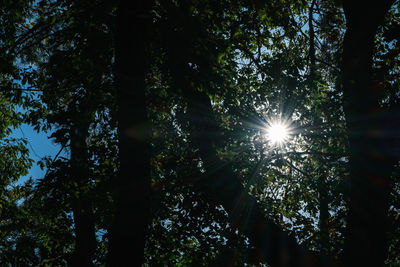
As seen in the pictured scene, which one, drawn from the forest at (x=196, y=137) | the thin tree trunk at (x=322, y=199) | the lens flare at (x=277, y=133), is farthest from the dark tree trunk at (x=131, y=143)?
the lens flare at (x=277, y=133)

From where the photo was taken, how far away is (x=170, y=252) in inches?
272

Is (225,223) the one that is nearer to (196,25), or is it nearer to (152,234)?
(152,234)

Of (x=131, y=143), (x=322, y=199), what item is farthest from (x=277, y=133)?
(x=131, y=143)

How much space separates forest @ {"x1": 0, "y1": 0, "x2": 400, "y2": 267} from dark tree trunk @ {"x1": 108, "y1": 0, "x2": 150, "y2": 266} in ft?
0.06

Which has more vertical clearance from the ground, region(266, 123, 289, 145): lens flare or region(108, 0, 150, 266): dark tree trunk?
region(266, 123, 289, 145): lens flare

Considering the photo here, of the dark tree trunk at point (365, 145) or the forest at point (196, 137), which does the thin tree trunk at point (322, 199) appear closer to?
the forest at point (196, 137)

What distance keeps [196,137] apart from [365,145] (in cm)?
419

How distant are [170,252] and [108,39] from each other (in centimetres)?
547

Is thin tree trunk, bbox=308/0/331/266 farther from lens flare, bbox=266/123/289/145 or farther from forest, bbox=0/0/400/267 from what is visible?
lens flare, bbox=266/123/289/145

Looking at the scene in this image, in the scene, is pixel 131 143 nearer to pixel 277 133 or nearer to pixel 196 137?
pixel 196 137

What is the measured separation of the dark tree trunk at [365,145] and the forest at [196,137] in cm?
2

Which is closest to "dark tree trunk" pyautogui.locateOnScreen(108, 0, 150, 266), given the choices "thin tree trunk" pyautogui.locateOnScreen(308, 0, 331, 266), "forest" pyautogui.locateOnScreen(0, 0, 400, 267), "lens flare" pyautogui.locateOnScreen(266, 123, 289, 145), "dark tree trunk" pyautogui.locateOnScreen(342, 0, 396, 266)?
"forest" pyautogui.locateOnScreen(0, 0, 400, 267)

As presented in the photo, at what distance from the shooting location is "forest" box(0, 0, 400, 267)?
175 inches

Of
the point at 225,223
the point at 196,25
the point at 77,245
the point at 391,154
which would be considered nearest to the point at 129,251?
the point at 225,223
